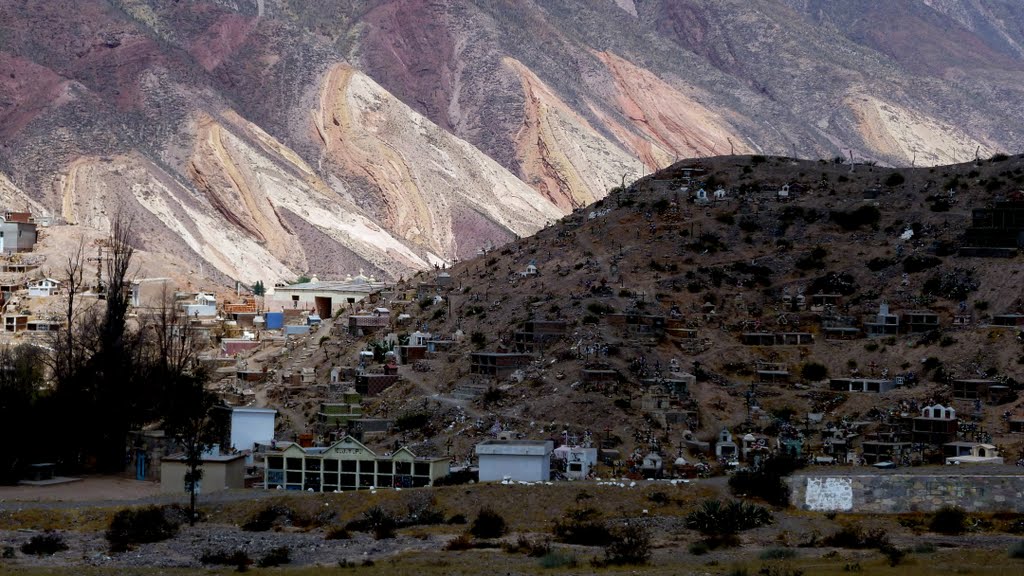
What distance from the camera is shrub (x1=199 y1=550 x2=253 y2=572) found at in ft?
152

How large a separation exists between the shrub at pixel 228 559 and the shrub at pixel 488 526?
6676 mm

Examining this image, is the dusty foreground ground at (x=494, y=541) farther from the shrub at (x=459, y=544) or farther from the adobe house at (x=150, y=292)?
the adobe house at (x=150, y=292)

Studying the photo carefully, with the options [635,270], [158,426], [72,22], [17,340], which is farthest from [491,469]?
[72,22]

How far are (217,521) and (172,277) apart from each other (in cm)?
6283

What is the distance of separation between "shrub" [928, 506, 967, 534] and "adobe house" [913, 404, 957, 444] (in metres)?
11.3

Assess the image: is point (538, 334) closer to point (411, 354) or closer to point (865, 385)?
point (411, 354)

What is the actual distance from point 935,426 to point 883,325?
39.7ft

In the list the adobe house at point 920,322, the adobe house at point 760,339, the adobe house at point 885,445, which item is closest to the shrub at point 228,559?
the adobe house at point 885,445

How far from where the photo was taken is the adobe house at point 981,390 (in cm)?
6575

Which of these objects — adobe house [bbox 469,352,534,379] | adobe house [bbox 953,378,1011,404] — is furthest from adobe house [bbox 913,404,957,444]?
adobe house [bbox 469,352,534,379]

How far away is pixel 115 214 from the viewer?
137 meters

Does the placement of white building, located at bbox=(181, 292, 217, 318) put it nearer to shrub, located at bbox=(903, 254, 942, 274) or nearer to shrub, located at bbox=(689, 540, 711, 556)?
shrub, located at bbox=(903, 254, 942, 274)

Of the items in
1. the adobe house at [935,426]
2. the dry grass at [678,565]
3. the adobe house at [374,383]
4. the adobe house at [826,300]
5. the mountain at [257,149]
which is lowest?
the dry grass at [678,565]

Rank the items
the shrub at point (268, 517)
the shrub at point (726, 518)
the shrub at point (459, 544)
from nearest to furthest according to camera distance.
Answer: the shrub at point (459, 544) < the shrub at point (726, 518) < the shrub at point (268, 517)
